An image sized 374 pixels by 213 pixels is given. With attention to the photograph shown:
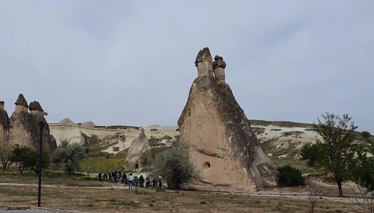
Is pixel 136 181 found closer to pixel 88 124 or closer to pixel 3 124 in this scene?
pixel 3 124

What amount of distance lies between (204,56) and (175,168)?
10006mm

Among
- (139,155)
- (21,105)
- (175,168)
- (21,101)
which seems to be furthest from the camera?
(139,155)

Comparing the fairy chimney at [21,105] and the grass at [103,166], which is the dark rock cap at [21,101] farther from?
the grass at [103,166]

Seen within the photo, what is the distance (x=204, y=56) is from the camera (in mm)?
34219

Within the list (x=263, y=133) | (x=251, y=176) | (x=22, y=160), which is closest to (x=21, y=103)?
(x=22, y=160)

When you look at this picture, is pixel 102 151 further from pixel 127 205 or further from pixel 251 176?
pixel 127 205

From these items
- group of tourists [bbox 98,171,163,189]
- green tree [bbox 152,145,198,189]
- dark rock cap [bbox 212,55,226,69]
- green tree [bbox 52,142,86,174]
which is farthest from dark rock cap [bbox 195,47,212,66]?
green tree [bbox 52,142,86,174]

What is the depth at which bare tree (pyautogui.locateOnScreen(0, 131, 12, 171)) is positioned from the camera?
148 feet

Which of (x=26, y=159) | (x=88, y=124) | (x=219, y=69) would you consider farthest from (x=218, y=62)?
(x=88, y=124)

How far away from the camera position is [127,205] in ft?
55.4

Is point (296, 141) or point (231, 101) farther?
point (296, 141)

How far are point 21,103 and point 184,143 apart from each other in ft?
91.0

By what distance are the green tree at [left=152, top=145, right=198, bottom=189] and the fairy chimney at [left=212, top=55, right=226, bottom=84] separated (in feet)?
30.1

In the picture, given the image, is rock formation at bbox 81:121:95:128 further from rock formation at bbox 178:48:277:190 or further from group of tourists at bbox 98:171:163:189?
rock formation at bbox 178:48:277:190
